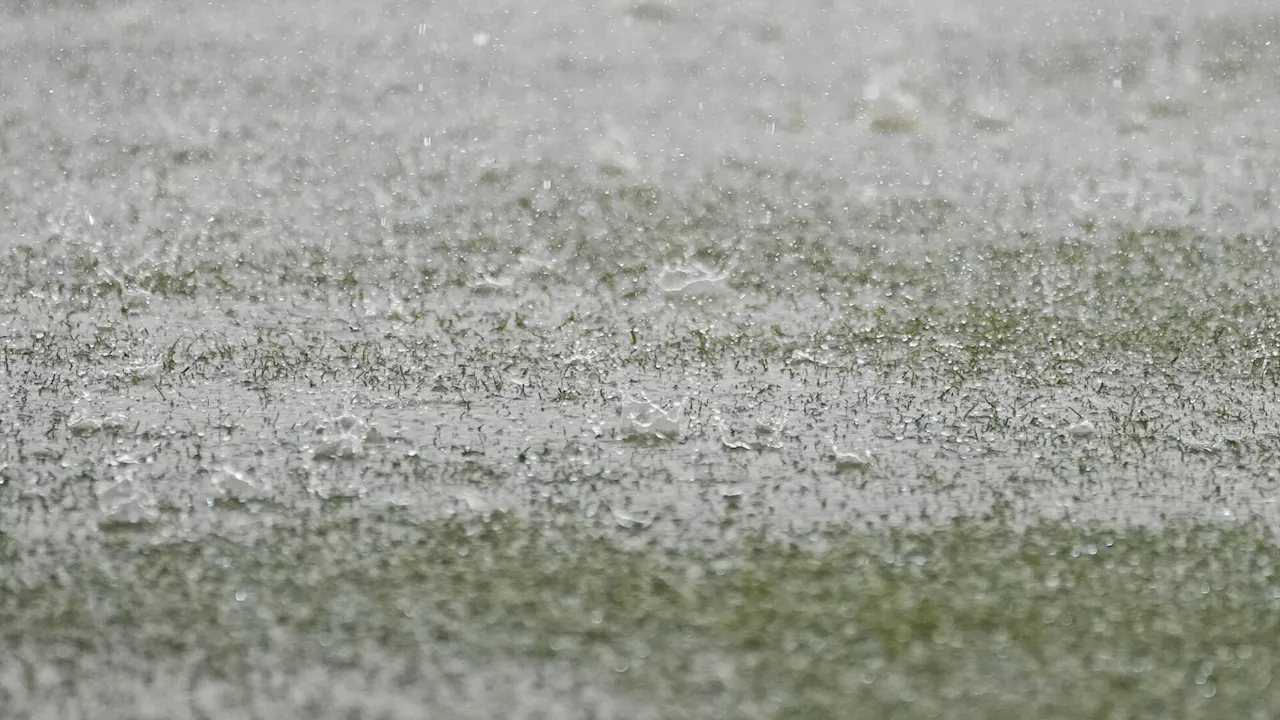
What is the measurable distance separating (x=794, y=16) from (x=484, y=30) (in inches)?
18.8

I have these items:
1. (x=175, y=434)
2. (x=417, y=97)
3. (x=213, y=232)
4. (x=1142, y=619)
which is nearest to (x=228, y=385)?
(x=175, y=434)

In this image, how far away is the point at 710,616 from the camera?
1034 mm

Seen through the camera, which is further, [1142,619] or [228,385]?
[228,385]

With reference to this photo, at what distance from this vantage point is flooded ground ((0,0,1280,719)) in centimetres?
101

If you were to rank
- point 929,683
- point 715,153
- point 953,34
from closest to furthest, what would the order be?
point 929,683 < point 715,153 < point 953,34

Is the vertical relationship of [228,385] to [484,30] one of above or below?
below

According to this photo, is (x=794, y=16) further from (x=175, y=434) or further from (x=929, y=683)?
(x=929, y=683)

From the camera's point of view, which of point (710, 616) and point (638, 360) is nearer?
point (710, 616)

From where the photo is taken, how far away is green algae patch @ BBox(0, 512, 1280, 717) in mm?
962

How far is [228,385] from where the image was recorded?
4.49 ft

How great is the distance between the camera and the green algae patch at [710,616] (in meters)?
0.96

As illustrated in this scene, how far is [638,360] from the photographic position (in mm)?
Result: 1431

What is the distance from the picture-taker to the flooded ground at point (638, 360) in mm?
1006

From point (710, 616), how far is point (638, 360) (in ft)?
1.46
